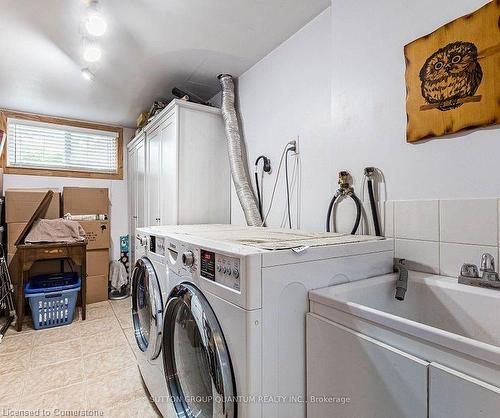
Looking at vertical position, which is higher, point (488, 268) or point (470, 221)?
point (470, 221)

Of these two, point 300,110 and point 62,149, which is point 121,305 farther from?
point 300,110

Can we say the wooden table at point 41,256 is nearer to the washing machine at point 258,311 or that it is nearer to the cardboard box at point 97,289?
the cardboard box at point 97,289

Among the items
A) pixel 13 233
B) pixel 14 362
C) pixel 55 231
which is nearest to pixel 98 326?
pixel 14 362

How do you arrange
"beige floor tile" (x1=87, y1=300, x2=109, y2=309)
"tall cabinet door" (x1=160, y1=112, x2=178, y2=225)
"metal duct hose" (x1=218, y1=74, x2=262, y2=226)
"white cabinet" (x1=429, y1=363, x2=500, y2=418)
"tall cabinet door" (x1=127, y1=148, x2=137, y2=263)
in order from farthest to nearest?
1. "tall cabinet door" (x1=127, y1=148, x2=137, y2=263)
2. "beige floor tile" (x1=87, y1=300, x2=109, y2=309)
3. "tall cabinet door" (x1=160, y1=112, x2=178, y2=225)
4. "metal duct hose" (x1=218, y1=74, x2=262, y2=226)
5. "white cabinet" (x1=429, y1=363, x2=500, y2=418)

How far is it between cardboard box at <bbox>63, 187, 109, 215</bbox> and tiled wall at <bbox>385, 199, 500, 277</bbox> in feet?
10.9

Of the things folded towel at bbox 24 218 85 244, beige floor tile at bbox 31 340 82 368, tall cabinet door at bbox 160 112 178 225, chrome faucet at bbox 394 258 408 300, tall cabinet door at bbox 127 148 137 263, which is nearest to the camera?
chrome faucet at bbox 394 258 408 300

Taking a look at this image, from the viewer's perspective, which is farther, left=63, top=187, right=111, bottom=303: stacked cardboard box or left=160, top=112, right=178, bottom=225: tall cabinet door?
left=63, top=187, right=111, bottom=303: stacked cardboard box

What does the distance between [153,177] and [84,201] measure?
3.70 feet

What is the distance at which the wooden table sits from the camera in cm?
269

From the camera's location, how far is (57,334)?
102 inches

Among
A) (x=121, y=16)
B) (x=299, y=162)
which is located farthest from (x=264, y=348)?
(x=121, y=16)

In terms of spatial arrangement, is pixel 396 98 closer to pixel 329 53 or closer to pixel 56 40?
pixel 329 53

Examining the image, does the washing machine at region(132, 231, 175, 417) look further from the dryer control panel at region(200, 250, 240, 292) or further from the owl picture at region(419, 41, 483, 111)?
the owl picture at region(419, 41, 483, 111)

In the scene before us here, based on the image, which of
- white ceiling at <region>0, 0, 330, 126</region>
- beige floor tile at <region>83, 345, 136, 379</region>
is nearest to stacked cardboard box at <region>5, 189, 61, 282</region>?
white ceiling at <region>0, 0, 330, 126</region>
